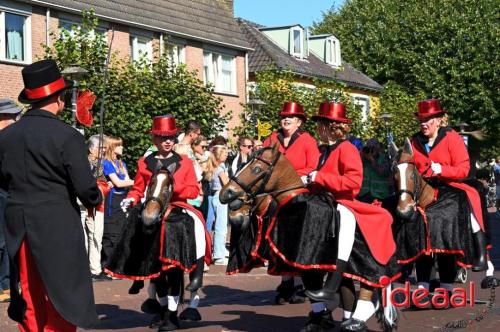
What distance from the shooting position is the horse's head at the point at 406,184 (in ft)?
30.3

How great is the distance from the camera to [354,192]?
8.51 metres

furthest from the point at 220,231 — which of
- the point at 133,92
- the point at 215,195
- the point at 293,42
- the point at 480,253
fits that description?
the point at 293,42

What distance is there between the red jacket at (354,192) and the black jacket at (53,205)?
108 inches

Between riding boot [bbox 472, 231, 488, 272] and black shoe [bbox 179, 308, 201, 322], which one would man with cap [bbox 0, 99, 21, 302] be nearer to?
black shoe [bbox 179, 308, 201, 322]

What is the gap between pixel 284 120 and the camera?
1062 centimetres

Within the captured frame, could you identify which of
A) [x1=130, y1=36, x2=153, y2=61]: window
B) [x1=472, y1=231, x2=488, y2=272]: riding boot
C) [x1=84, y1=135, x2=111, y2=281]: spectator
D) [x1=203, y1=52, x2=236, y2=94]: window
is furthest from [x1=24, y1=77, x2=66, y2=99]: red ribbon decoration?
[x1=203, y1=52, x2=236, y2=94]: window

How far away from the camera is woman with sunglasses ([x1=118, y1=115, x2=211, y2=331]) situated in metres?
9.53

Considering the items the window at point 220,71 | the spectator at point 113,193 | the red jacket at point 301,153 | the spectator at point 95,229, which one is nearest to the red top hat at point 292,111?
the red jacket at point 301,153

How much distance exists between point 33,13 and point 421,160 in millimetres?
19044

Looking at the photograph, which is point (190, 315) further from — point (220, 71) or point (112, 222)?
point (220, 71)

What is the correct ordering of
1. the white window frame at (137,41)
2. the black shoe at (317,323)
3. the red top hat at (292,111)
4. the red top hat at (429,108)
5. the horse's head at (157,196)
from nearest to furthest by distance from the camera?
the black shoe at (317,323) < the horse's head at (157,196) < the red top hat at (429,108) < the red top hat at (292,111) < the white window frame at (137,41)

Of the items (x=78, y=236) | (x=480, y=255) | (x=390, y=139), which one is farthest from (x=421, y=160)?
(x=78, y=236)

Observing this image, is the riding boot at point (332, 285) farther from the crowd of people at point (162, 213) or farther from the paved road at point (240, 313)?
the paved road at point (240, 313)

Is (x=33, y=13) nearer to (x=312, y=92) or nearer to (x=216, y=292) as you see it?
(x=312, y=92)
